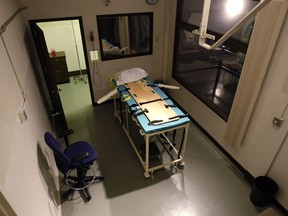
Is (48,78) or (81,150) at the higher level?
(48,78)

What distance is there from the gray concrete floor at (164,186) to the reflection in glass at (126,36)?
6.14ft

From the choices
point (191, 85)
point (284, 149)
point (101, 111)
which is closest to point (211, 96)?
point (191, 85)

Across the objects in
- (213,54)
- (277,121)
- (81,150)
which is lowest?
(81,150)

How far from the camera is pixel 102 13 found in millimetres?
4031

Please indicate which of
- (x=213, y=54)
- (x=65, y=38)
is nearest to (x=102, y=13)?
(x=65, y=38)

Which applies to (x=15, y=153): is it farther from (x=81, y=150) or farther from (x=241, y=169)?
(x=241, y=169)

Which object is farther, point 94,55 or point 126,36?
point 126,36

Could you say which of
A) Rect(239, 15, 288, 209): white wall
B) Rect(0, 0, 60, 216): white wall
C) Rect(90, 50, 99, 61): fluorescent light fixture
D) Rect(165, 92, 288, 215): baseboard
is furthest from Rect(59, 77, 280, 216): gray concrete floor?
Rect(90, 50, 99, 61): fluorescent light fixture

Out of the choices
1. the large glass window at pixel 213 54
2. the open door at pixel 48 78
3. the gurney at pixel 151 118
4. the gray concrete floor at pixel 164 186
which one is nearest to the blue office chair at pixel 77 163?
the gray concrete floor at pixel 164 186

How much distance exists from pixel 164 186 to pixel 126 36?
3396 millimetres

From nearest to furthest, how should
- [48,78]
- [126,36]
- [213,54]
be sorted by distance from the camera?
[48,78]
[213,54]
[126,36]

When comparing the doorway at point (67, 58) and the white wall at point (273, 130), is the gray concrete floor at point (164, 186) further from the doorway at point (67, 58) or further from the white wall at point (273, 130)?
the doorway at point (67, 58)

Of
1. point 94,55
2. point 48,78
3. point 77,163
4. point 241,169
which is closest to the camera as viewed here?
point 77,163

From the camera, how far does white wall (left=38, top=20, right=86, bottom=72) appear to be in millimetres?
5406
